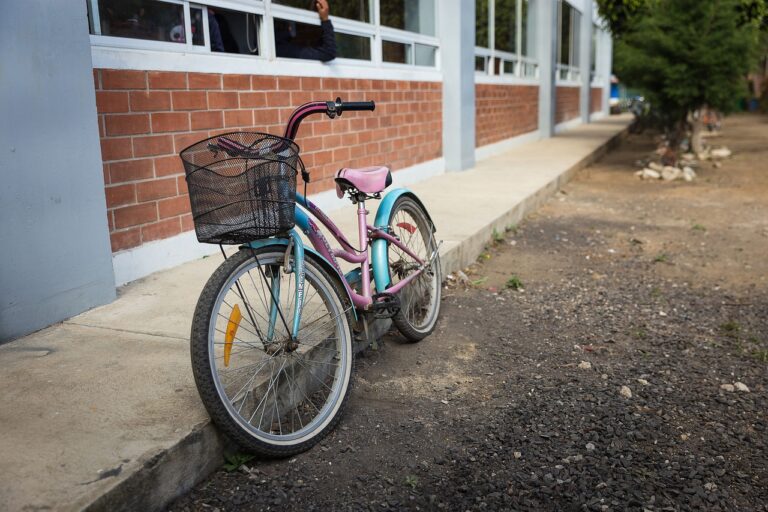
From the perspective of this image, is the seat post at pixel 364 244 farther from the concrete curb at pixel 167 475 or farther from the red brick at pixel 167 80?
the red brick at pixel 167 80

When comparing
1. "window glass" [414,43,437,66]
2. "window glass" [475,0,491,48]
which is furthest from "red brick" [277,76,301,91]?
"window glass" [475,0,491,48]

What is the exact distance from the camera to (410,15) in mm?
8336

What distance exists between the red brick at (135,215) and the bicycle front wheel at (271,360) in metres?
1.39

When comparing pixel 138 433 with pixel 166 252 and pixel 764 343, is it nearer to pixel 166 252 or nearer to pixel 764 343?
pixel 166 252

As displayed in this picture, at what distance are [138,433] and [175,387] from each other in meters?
0.34

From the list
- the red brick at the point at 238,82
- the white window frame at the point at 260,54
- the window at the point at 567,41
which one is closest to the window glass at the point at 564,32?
the window at the point at 567,41

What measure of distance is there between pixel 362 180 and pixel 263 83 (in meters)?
2.51

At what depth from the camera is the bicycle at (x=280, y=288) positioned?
224 cm

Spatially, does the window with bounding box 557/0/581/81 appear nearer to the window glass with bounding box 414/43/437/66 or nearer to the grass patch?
the window glass with bounding box 414/43/437/66

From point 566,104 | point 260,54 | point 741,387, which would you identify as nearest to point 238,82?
point 260,54

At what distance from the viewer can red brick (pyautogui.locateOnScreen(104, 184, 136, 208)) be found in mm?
3871

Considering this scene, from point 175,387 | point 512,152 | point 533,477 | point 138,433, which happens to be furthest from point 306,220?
point 512,152

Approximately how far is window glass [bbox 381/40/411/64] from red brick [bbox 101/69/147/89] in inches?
151

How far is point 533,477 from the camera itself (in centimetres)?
244
